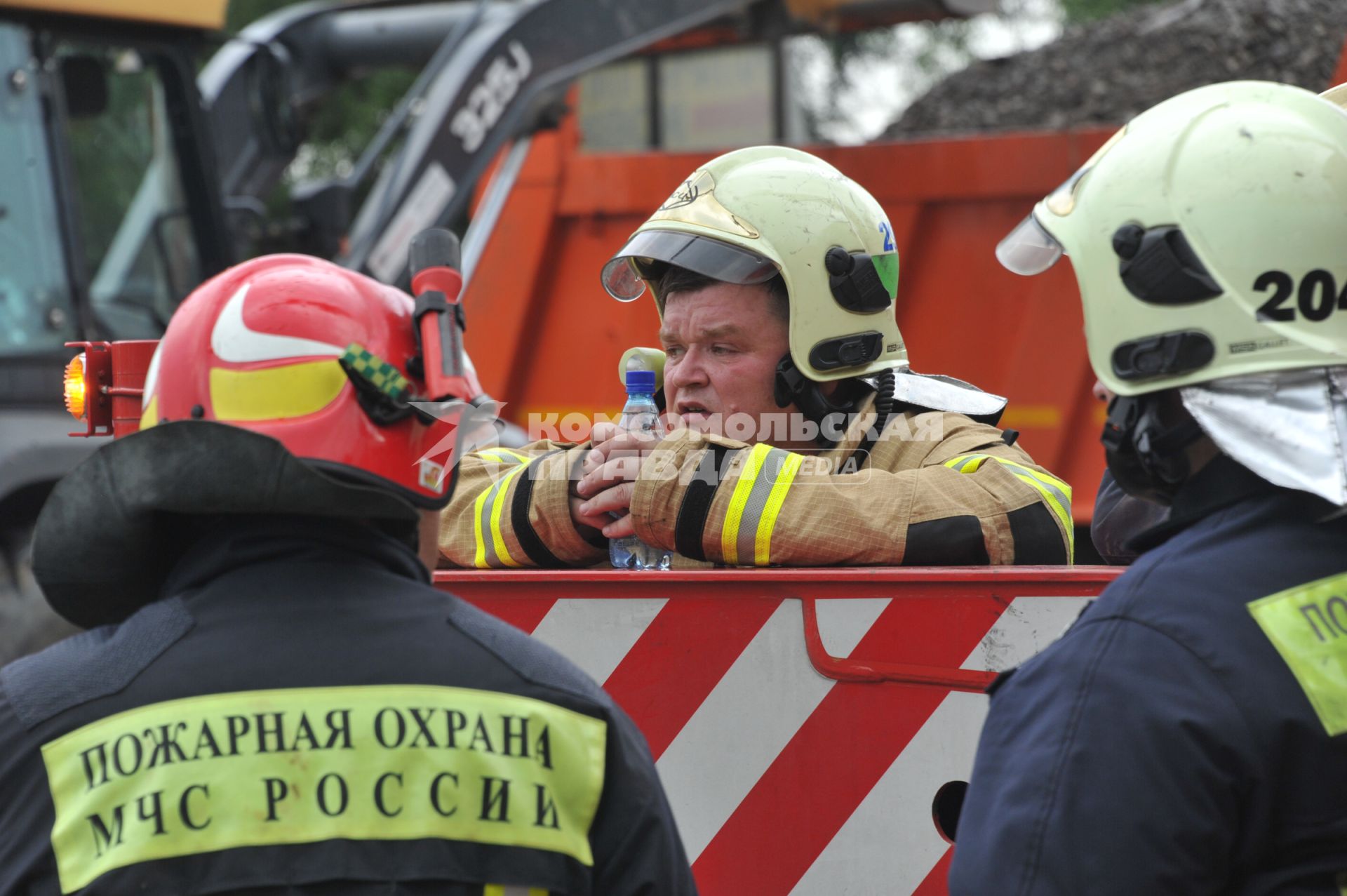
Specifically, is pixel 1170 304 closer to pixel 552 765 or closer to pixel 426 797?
pixel 552 765

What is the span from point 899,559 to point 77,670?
1434 mm

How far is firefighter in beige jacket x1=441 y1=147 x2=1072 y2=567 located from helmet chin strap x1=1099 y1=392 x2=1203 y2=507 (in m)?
0.85

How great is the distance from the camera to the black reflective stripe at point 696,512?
262 cm

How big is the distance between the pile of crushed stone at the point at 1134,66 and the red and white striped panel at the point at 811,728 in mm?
5152

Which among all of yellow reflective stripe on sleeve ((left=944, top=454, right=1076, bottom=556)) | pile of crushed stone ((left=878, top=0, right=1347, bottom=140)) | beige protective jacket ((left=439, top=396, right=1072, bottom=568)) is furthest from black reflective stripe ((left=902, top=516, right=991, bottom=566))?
pile of crushed stone ((left=878, top=0, right=1347, bottom=140))

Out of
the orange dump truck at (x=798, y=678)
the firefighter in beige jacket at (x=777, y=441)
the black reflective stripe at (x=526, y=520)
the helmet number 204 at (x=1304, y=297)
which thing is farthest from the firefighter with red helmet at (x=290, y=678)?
the black reflective stripe at (x=526, y=520)

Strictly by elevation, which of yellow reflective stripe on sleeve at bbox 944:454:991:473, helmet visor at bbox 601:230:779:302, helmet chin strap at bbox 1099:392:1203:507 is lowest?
yellow reflective stripe on sleeve at bbox 944:454:991:473

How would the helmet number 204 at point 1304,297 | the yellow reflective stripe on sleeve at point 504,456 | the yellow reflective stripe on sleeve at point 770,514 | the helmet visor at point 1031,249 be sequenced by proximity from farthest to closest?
the yellow reflective stripe on sleeve at point 504,456, the yellow reflective stripe on sleeve at point 770,514, the helmet visor at point 1031,249, the helmet number 204 at point 1304,297

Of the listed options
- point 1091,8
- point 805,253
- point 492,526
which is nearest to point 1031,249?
point 805,253

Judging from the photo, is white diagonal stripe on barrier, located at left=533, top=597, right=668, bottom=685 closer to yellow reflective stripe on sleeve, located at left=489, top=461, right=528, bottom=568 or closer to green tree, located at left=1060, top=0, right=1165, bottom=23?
yellow reflective stripe on sleeve, located at left=489, top=461, right=528, bottom=568

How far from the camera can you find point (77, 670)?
1.58 meters

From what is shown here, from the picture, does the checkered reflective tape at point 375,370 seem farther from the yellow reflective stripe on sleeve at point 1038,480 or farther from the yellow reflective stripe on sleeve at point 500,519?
the yellow reflective stripe on sleeve at point 1038,480

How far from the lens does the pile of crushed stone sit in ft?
23.9

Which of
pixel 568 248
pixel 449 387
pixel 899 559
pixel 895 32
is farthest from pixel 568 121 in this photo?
pixel 895 32
